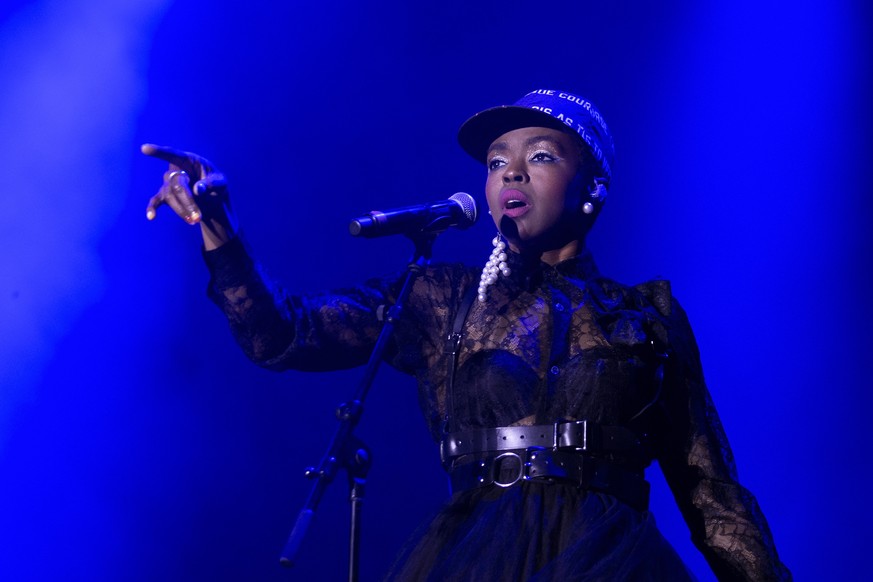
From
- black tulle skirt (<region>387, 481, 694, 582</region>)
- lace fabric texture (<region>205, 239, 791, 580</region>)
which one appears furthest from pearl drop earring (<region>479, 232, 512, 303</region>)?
black tulle skirt (<region>387, 481, 694, 582</region>)

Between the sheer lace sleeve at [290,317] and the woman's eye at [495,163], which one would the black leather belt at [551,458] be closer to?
the sheer lace sleeve at [290,317]

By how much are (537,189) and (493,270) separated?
23 cm

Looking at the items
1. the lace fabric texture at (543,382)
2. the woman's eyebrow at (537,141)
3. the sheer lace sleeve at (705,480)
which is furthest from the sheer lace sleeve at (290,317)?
the sheer lace sleeve at (705,480)

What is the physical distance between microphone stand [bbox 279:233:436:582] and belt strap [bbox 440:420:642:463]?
28 cm

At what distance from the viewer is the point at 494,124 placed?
2.85 m

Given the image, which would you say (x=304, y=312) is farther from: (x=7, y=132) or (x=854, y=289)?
(x=854, y=289)

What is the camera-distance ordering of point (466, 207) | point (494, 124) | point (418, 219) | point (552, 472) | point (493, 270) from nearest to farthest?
point (552, 472), point (418, 219), point (466, 207), point (493, 270), point (494, 124)

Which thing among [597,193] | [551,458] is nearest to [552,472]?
[551,458]

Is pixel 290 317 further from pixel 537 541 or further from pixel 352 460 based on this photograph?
pixel 537 541

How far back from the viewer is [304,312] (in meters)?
2.55

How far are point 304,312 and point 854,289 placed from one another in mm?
2115

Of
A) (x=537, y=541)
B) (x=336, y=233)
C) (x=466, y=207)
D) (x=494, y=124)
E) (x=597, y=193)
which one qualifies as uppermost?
(x=336, y=233)

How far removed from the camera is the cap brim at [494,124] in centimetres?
274

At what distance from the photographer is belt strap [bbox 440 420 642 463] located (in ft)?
7.52
